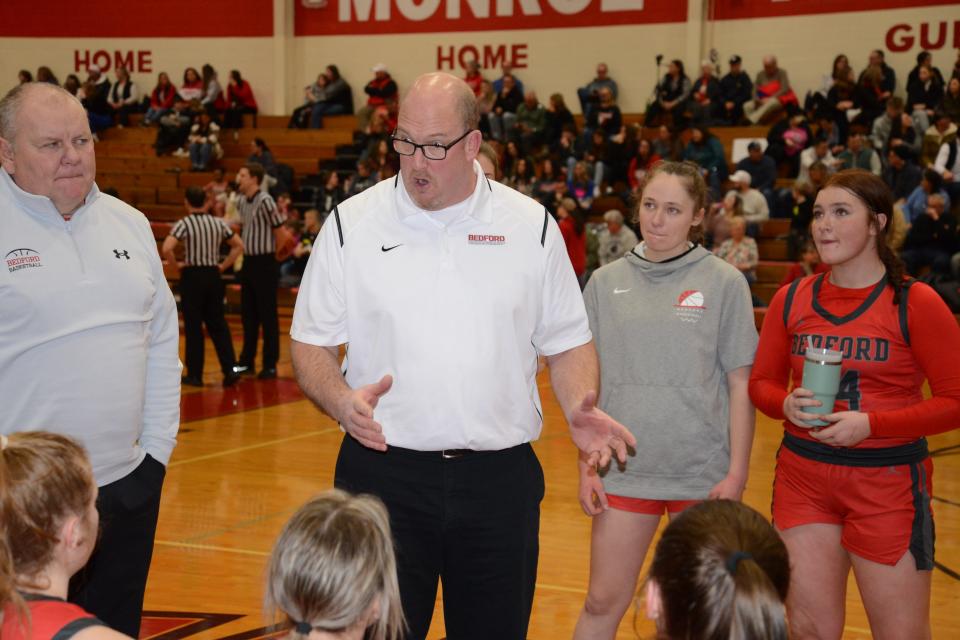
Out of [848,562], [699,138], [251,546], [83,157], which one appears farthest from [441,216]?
[699,138]

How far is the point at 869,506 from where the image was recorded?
12.0 ft

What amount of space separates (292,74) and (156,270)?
66.8 feet

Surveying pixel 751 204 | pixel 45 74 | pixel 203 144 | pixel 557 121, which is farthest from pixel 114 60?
pixel 751 204

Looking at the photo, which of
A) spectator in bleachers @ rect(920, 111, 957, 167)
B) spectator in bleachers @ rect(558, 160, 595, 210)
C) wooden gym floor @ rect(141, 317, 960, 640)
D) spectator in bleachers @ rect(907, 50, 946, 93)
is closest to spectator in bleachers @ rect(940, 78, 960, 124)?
spectator in bleachers @ rect(920, 111, 957, 167)

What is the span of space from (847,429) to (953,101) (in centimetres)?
1414

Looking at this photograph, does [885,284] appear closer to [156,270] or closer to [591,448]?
[591,448]

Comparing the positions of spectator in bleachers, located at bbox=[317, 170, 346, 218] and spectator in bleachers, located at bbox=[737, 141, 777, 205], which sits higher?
spectator in bleachers, located at bbox=[737, 141, 777, 205]

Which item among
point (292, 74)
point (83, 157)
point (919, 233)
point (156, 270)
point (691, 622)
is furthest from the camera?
point (292, 74)

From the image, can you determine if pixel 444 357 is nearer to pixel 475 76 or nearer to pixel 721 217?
pixel 721 217

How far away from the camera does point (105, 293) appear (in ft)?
11.0

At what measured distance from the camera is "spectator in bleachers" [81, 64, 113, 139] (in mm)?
22922

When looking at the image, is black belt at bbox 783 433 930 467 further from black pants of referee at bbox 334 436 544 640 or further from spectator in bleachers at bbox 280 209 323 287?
spectator in bleachers at bbox 280 209 323 287

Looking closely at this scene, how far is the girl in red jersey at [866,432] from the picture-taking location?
143 inches

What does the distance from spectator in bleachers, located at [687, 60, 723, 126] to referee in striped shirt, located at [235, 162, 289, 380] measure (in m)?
8.95
